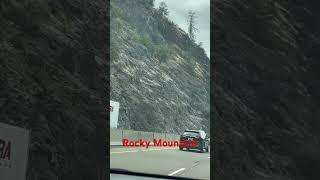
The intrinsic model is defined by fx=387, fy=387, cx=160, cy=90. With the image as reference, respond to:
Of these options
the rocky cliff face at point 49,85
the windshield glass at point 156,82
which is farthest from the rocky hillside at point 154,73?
the rocky cliff face at point 49,85

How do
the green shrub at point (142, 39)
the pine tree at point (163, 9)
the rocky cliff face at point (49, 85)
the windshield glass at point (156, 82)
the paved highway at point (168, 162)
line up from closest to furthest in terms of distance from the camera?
the rocky cliff face at point (49, 85) < the paved highway at point (168, 162) < the windshield glass at point (156, 82) < the pine tree at point (163, 9) < the green shrub at point (142, 39)

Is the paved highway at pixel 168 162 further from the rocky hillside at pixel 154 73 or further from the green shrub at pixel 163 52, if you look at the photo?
the green shrub at pixel 163 52

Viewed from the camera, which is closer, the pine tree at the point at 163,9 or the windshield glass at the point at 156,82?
the windshield glass at the point at 156,82

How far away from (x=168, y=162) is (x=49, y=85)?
3.05m

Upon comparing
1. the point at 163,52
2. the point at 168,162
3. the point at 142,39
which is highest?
the point at 142,39

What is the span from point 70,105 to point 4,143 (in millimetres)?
520

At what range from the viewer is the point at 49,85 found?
2.76 m

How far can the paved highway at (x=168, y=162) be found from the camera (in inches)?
163
